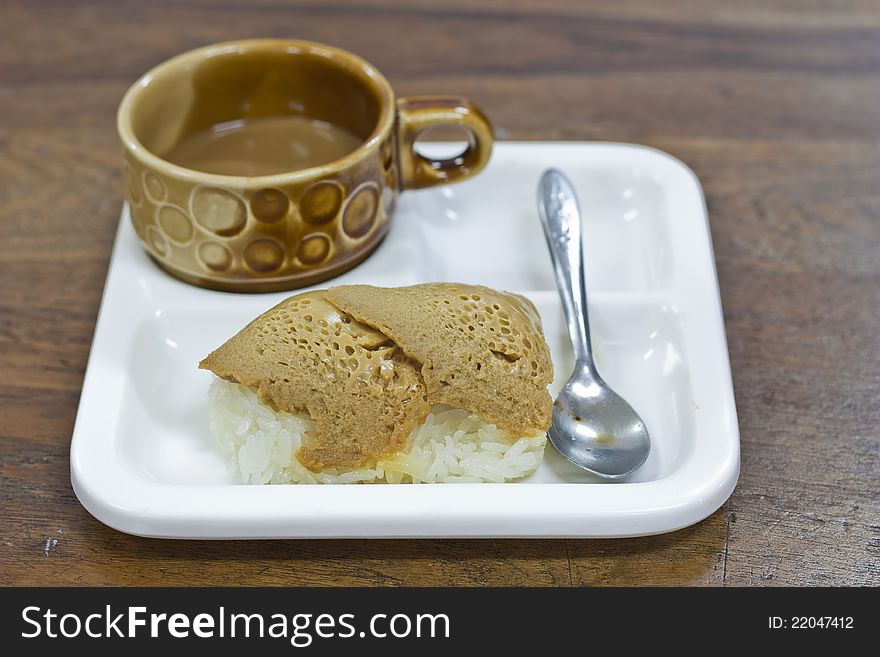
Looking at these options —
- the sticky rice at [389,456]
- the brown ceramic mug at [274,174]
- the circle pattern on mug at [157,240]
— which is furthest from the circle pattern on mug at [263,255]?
the sticky rice at [389,456]

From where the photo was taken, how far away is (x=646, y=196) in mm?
1715

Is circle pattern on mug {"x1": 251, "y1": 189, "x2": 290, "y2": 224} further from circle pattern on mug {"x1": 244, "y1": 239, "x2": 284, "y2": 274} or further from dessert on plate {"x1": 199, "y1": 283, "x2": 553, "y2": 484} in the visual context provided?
dessert on plate {"x1": 199, "y1": 283, "x2": 553, "y2": 484}

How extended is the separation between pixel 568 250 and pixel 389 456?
1.56ft

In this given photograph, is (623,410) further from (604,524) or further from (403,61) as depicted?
(403,61)

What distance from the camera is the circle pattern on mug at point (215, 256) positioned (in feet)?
4.82

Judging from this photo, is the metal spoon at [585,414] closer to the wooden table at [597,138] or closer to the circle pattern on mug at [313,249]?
the wooden table at [597,138]

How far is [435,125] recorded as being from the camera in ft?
5.20

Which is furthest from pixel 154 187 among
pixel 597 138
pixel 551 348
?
pixel 597 138

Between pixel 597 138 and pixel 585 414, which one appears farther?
pixel 597 138

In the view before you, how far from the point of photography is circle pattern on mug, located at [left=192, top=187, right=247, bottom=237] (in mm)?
1418

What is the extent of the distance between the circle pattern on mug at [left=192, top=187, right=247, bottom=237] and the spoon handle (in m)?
0.46

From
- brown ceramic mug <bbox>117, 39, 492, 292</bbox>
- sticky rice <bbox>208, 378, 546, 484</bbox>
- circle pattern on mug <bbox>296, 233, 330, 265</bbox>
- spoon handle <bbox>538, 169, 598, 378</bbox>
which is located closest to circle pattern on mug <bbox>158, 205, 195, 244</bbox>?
brown ceramic mug <bbox>117, 39, 492, 292</bbox>

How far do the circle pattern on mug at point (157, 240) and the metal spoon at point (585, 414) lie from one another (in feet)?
1.82

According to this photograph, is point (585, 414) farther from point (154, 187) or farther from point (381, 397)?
point (154, 187)
